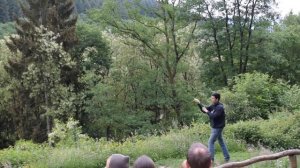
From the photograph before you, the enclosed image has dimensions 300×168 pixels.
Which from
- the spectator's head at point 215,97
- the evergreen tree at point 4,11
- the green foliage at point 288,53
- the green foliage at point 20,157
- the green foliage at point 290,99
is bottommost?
the green foliage at point 20,157

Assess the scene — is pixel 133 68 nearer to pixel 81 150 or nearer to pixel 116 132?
pixel 116 132

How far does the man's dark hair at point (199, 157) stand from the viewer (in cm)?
372

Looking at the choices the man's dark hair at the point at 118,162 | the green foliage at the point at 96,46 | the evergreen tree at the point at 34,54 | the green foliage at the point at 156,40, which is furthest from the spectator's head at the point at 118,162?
the green foliage at the point at 96,46

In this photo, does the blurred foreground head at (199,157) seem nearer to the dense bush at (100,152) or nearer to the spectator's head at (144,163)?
the spectator's head at (144,163)

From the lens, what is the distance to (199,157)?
3.72 metres

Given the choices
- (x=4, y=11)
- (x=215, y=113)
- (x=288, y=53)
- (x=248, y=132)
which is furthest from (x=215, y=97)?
(x=4, y=11)

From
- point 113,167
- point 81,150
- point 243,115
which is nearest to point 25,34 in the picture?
point 243,115

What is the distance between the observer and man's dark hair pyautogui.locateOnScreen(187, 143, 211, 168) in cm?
372

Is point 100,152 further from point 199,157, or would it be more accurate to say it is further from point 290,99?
point 290,99

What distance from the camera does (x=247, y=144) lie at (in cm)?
1519

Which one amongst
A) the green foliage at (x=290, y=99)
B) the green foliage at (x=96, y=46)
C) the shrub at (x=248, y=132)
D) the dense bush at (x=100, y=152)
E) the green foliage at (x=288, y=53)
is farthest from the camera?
the green foliage at (x=288, y=53)

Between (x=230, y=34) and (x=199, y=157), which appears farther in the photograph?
(x=230, y=34)

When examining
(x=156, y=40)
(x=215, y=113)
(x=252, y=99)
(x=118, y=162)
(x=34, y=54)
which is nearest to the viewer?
(x=118, y=162)

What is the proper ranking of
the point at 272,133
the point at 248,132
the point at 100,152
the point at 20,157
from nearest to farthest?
1. the point at 100,152
2. the point at 20,157
3. the point at 272,133
4. the point at 248,132
